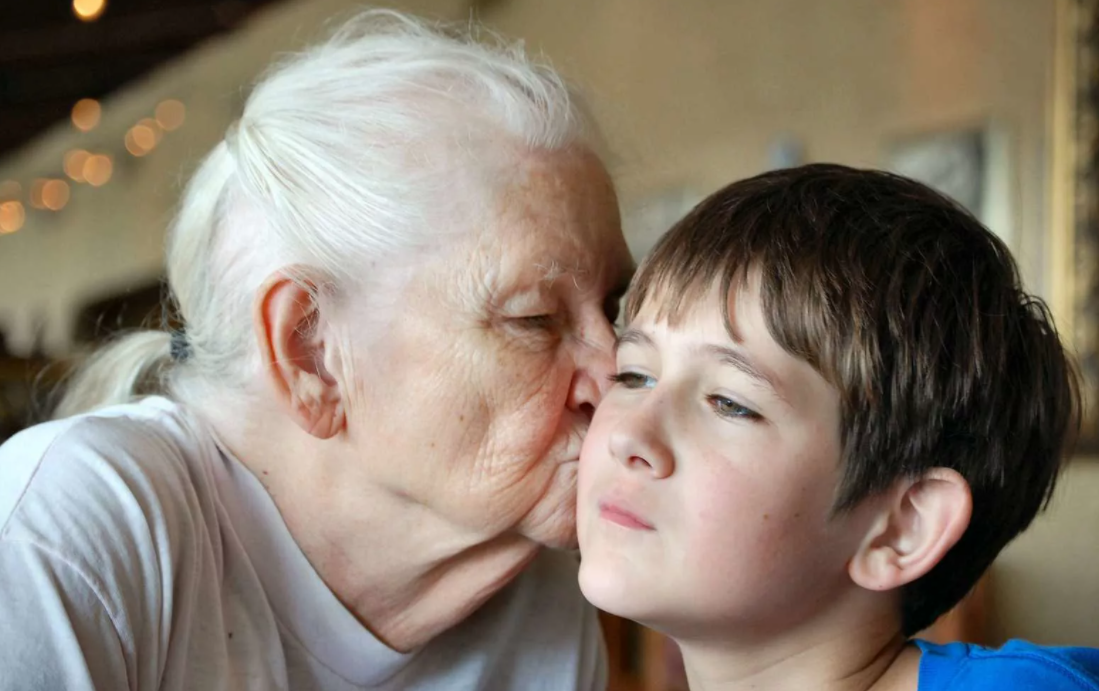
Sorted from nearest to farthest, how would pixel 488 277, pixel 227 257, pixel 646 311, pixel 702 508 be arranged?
pixel 702 508, pixel 646 311, pixel 488 277, pixel 227 257

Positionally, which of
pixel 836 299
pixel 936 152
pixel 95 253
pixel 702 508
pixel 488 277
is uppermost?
pixel 936 152

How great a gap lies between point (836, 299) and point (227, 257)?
708mm

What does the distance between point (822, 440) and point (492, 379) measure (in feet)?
1.25

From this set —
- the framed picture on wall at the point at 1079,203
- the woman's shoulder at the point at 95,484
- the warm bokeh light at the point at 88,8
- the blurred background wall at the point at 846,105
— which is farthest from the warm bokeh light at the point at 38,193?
the woman's shoulder at the point at 95,484

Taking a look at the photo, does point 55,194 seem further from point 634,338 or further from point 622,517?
point 622,517

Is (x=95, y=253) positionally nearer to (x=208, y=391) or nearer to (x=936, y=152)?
(x=936, y=152)

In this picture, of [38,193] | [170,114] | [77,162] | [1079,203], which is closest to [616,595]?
[1079,203]

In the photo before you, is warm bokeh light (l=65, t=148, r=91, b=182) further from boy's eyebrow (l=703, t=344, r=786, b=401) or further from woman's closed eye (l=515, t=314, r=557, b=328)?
boy's eyebrow (l=703, t=344, r=786, b=401)

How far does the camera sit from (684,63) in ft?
13.9

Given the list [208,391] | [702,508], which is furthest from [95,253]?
[702,508]

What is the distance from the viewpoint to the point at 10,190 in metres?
7.20

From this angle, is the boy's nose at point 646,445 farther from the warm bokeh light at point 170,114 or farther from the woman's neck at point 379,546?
the warm bokeh light at point 170,114

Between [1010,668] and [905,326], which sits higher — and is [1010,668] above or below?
below

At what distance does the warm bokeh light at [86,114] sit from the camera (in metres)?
6.88
